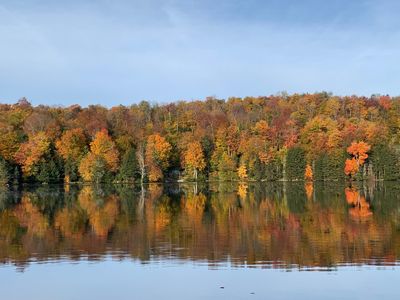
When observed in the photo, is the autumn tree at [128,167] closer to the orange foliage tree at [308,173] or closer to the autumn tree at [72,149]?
the autumn tree at [72,149]

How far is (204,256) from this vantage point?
16781 millimetres

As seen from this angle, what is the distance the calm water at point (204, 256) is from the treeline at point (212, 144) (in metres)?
48.5

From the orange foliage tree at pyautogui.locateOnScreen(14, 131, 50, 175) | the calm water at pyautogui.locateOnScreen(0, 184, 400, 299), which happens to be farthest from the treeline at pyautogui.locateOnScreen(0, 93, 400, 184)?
the calm water at pyautogui.locateOnScreen(0, 184, 400, 299)

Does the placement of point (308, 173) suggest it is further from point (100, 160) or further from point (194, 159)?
point (100, 160)

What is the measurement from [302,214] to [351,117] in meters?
61.6

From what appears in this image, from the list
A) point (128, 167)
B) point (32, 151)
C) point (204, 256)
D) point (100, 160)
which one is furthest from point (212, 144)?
point (204, 256)

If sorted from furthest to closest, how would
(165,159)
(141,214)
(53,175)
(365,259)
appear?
Answer: (165,159), (53,175), (141,214), (365,259)

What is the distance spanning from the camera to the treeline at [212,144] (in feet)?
251

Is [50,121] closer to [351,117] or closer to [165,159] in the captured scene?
[165,159]

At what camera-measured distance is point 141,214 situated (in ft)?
100

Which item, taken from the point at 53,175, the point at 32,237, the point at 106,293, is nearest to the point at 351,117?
the point at 53,175

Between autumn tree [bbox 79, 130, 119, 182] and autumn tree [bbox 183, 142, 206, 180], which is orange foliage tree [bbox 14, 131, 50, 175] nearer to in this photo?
autumn tree [bbox 79, 130, 119, 182]

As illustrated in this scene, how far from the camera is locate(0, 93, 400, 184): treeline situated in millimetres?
76438

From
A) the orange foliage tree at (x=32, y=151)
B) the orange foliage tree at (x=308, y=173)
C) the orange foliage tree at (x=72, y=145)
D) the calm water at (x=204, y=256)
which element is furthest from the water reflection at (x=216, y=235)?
the orange foliage tree at (x=72, y=145)
